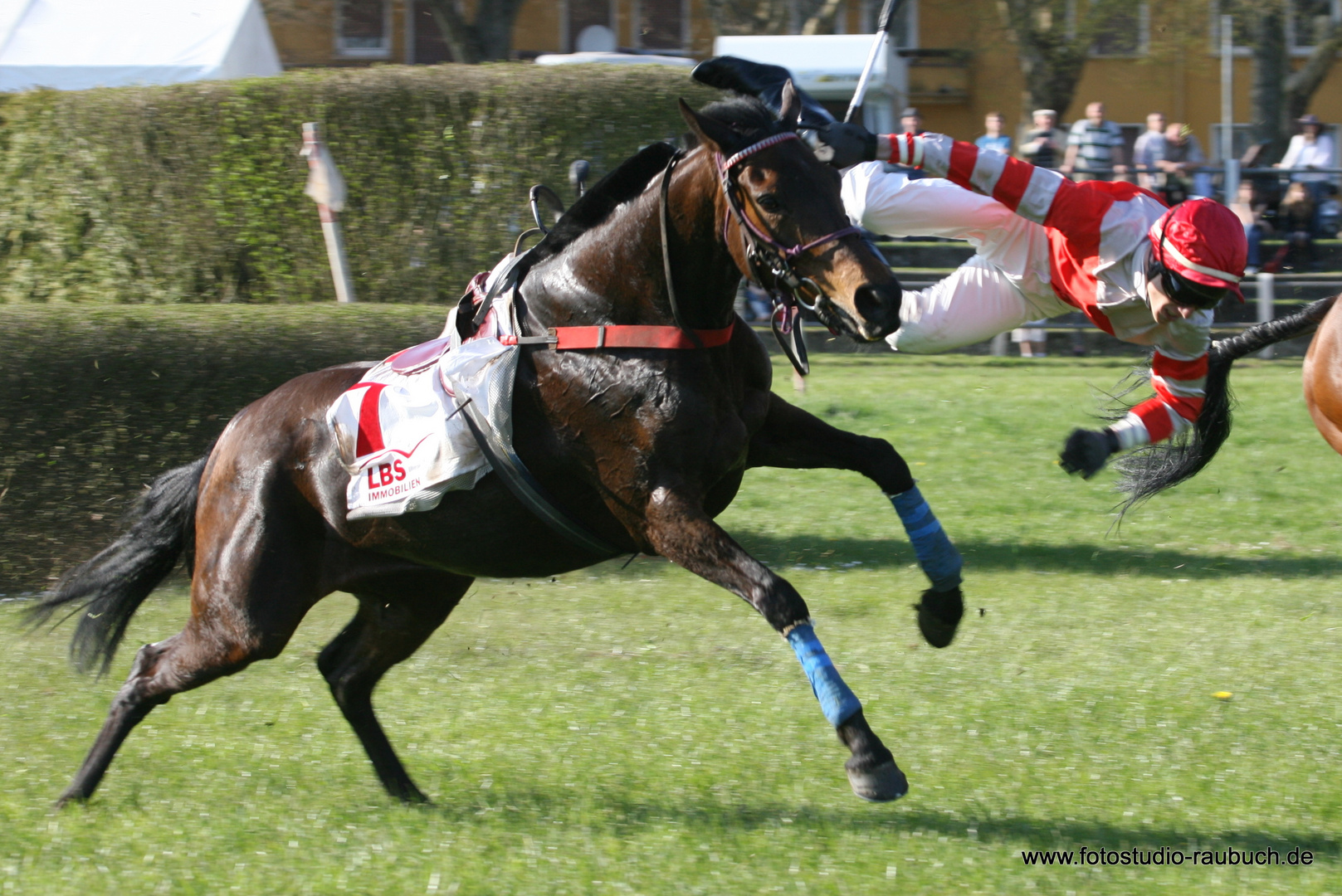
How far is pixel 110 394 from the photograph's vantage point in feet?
23.9

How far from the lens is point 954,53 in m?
24.7

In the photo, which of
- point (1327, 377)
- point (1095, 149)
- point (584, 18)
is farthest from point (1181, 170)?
point (584, 18)

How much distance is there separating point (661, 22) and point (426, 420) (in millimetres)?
21769

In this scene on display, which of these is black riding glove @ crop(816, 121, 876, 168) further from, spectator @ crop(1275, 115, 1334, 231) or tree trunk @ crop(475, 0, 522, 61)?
tree trunk @ crop(475, 0, 522, 61)

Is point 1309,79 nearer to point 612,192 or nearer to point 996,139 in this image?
point 996,139

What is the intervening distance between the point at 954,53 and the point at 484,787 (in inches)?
874

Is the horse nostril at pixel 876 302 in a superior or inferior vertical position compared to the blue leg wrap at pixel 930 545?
superior

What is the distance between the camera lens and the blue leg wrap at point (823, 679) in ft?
12.0

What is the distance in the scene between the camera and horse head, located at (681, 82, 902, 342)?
140 inches

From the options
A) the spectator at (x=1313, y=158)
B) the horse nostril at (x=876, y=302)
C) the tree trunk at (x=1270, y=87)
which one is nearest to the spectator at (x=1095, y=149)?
the spectator at (x=1313, y=158)

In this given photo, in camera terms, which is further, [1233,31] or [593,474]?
[1233,31]

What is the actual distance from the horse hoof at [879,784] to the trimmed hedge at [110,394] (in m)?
4.43

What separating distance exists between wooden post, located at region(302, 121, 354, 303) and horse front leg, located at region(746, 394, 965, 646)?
192 inches

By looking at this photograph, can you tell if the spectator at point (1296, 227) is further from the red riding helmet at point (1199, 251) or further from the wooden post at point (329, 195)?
the red riding helmet at point (1199, 251)
